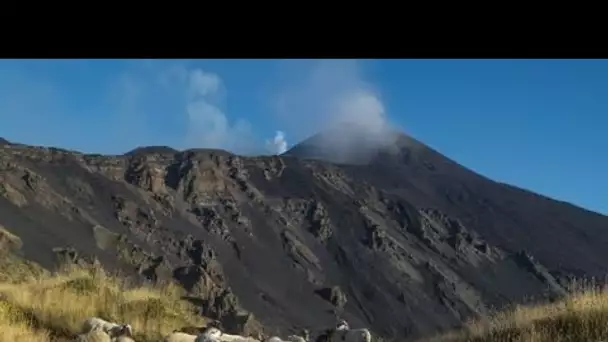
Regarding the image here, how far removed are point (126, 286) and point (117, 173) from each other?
6558 inches

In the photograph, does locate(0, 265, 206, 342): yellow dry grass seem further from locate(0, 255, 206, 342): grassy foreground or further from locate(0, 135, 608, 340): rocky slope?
locate(0, 135, 608, 340): rocky slope

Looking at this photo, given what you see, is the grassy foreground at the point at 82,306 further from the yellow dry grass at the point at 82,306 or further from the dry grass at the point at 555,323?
the dry grass at the point at 555,323

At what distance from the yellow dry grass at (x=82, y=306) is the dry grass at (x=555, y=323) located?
4488 mm

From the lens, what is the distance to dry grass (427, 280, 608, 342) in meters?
9.09

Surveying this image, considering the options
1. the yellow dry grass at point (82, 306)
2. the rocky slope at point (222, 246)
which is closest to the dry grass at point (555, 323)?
the yellow dry grass at point (82, 306)

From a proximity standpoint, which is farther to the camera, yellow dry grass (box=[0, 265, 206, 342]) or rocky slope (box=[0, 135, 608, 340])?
rocky slope (box=[0, 135, 608, 340])

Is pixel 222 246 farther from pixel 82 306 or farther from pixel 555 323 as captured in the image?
pixel 555 323

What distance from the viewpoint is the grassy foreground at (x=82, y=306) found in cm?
984

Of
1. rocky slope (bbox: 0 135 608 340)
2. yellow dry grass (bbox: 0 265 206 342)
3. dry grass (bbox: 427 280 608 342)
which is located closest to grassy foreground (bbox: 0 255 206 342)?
yellow dry grass (bbox: 0 265 206 342)

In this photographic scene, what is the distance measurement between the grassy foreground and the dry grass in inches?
177

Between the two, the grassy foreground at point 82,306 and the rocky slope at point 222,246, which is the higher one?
the rocky slope at point 222,246

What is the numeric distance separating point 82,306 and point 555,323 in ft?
21.2

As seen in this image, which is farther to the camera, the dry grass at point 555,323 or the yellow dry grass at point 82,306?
the yellow dry grass at point 82,306
